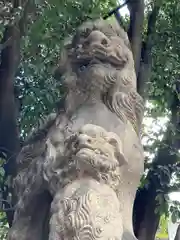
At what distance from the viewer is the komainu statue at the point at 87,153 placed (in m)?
2.97

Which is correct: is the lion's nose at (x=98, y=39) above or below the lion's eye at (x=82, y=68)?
above

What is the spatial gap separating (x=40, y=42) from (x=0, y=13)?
2.25 feet

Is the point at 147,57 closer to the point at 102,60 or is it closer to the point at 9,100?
the point at 9,100

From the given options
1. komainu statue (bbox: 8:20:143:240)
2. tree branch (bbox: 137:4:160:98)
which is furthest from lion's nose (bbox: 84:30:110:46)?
tree branch (bbox: 137:4:160:98)

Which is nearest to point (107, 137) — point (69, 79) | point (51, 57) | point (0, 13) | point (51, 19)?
point (69, 79)

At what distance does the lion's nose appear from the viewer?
3.61 meters

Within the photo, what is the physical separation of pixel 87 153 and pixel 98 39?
87cm

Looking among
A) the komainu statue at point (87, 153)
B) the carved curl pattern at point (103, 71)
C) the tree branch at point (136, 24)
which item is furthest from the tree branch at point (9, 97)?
the tree branch at point (136, 24)

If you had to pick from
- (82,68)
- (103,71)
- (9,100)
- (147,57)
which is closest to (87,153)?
(103,71)

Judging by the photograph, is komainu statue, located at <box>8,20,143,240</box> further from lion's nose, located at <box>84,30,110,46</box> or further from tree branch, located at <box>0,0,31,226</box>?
tree branch, located at <box>0,0,31,226</box>

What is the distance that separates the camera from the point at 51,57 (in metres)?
4.98

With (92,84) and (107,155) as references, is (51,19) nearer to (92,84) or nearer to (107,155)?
(92,84)

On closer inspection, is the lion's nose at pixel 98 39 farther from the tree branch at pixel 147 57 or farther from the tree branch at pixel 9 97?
the tree branch at pixel 147 57

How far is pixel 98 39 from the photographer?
3613 mm
